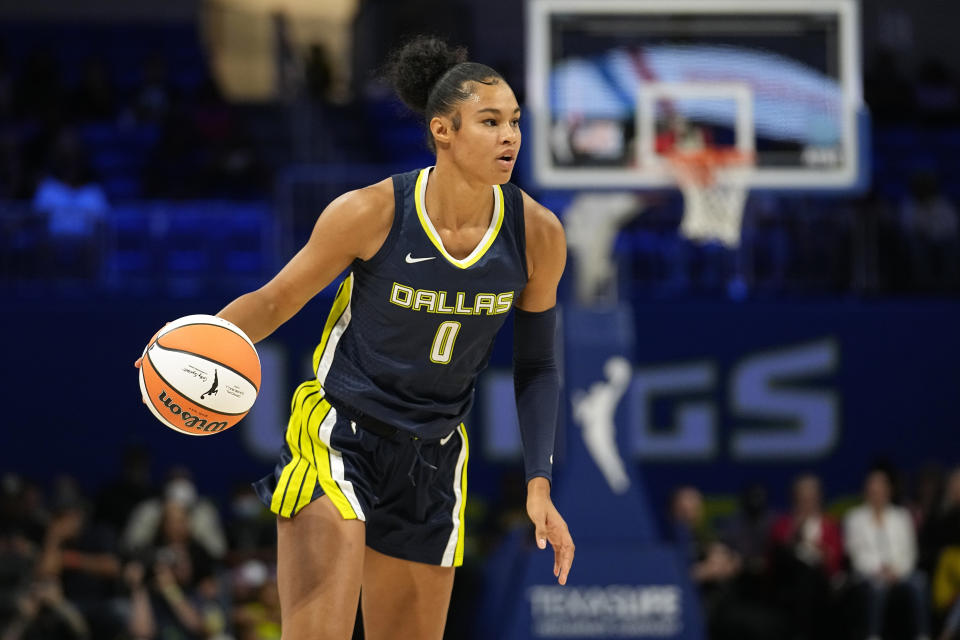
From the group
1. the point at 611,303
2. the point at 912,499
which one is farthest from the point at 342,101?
the point at 912,499

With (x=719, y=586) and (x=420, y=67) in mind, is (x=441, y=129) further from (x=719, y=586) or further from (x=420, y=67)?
(x=719, y=586)

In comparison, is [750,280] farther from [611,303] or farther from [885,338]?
[611,303]

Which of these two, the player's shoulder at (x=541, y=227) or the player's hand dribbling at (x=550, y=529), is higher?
the player's shoulder at (x=541, y=227)

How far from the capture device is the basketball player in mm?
3949

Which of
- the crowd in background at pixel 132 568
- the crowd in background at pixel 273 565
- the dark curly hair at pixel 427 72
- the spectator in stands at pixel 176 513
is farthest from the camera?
the spectator in stands at pixel 176 513

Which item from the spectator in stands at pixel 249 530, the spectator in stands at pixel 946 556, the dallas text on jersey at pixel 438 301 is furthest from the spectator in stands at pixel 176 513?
the dallas text on jersey at pixel 438 301

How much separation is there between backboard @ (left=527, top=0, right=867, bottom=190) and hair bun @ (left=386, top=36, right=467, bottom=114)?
5863 mm

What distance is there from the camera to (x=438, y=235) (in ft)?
13.3

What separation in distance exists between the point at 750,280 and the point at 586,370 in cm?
408

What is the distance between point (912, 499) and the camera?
42.7 feet

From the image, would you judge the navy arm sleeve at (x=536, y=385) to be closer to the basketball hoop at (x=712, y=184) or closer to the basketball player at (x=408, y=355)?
the basketball player at (x=408, y=355)

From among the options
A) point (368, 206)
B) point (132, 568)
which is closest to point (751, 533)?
point (132, 568)

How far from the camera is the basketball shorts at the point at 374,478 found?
4.01m

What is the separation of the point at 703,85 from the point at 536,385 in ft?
21.0
